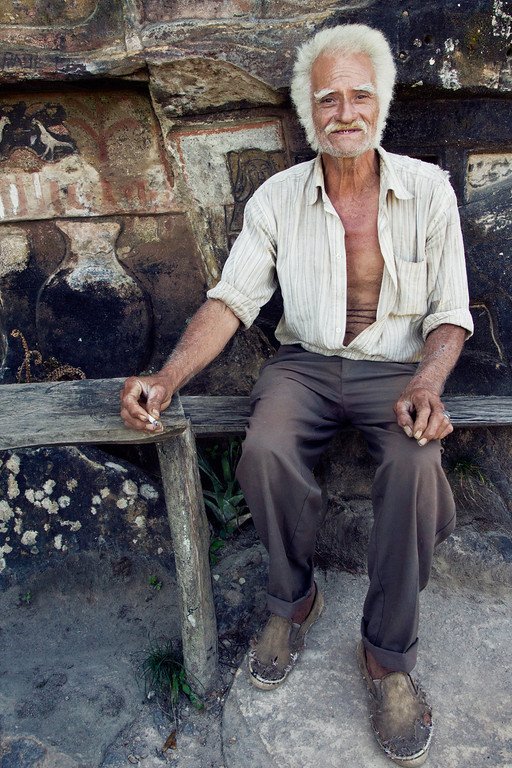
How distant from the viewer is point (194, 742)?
218cm

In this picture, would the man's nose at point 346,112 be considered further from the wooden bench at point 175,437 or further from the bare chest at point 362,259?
the wooden bench at point 175,437

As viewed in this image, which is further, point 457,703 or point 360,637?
point 360,637

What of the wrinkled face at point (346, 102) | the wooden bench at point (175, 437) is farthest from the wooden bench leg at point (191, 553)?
the wrinkled face at point (346, 102)

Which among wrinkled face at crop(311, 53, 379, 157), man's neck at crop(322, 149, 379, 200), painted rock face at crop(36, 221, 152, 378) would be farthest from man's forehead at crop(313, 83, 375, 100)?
painted rock face at crop(36, 221, 152, 378)

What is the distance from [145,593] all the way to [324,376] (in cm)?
111

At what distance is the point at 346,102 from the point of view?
Result: 2.18 m

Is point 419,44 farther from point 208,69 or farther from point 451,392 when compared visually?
point 451,392

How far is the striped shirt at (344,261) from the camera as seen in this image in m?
2.25

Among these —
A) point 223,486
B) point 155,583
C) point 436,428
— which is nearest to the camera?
point 436,428

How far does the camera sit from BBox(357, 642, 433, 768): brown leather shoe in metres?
1.99

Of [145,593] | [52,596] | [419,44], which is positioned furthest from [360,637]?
[419,44]

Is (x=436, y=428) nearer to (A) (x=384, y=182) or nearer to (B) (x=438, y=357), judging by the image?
(B) (x=438, y=357)

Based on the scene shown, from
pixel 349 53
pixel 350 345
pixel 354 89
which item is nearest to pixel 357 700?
pixel 350 345

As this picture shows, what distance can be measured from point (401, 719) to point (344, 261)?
4.40 ft
